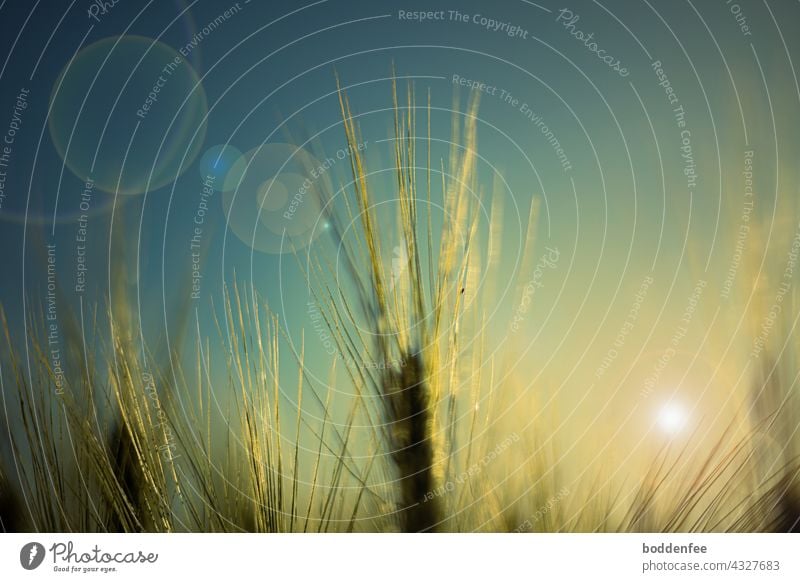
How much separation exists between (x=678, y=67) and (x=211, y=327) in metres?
0.96

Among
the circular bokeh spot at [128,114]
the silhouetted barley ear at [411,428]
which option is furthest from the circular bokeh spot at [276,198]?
the silhouetted barley ear at [411,428]

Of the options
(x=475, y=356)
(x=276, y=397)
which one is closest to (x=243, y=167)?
(x=276, y=397)

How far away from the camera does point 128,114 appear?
950 millimetres

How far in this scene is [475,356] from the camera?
0.92 m

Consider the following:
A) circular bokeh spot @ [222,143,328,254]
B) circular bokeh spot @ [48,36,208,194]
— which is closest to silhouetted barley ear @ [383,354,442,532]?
circular bokeh spot @ [222,143,328,254]

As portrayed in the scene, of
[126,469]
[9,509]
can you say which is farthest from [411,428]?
[9,509]

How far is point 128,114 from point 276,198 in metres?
0.30

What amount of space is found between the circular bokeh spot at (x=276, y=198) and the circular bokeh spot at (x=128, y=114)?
0.32 ft

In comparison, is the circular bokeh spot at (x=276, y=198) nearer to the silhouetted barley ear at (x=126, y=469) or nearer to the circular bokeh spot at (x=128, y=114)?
the circular bokeh spot at (x=128, y=114)

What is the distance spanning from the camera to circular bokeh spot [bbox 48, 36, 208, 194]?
934 millimetres
